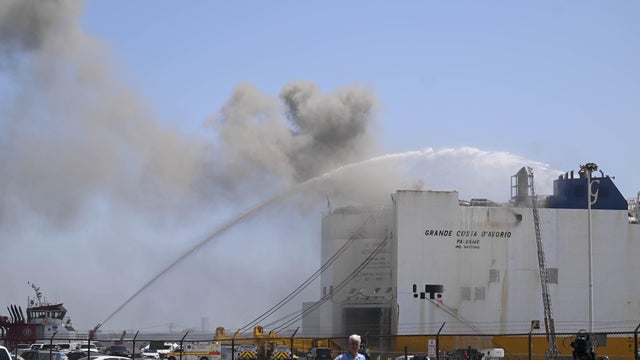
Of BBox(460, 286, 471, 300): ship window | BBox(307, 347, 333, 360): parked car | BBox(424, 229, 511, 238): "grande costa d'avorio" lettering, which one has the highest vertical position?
BBox(424, 229, 511, 238): "grande costa d'avorio" lettering

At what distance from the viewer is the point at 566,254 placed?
186 ft

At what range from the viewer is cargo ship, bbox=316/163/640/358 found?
181 feet

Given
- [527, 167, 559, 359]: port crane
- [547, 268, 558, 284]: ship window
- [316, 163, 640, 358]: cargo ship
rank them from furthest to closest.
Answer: [547, 268, 558, 284]: ship window < [316, 163, 640, 358]: cargo ship < [527, 167, 559, 359]: port crane

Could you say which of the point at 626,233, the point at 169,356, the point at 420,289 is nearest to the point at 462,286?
the point at 420,289

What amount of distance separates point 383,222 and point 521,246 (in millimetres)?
8545

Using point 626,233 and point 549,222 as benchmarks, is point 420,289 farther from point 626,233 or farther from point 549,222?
point 626,233

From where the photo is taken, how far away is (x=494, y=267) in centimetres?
5641

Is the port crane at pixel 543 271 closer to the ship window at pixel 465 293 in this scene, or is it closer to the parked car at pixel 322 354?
the ship window at pixel 465 293

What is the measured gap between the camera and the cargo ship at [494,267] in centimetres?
5512

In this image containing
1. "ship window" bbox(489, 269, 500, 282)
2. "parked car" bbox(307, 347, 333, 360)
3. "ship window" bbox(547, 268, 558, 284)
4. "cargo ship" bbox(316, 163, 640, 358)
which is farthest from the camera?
"ship window" bbox(547, 268, 558, 284)

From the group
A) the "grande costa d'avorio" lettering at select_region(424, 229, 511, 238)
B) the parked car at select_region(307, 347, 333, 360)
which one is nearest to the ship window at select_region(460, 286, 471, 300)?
the "grande costa d'avorio" lettering at select_region(424, 229, 511, 238)

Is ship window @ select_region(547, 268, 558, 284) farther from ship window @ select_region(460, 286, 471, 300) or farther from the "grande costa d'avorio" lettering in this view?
ship window @ select_region(460, 286, 471, 300)

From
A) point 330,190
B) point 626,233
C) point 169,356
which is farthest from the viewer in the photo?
point 330,190

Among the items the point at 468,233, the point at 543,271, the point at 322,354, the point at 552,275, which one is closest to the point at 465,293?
the point at 468,233
